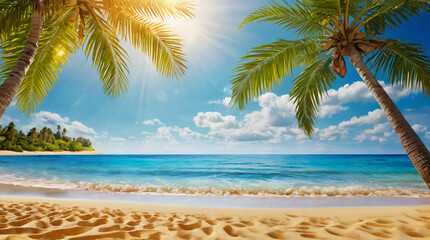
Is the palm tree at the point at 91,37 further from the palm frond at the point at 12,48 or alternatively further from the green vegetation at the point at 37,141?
the green vegetation at the point at 37,141

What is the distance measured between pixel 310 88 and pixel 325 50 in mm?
1698

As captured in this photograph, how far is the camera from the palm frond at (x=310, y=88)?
5.54m

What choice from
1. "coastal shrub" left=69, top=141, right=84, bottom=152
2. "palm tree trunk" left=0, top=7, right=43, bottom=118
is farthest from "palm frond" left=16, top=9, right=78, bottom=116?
"coastal shrub" left=69, top=141, right=84, bottom=152

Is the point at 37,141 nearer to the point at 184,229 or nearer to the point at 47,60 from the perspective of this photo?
the point at 47,60

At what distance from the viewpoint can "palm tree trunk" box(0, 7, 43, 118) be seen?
2.79 metres

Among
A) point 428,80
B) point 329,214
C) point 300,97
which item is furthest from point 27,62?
point 428,80

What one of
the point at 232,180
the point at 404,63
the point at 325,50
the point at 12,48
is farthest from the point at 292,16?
the point at 232,180

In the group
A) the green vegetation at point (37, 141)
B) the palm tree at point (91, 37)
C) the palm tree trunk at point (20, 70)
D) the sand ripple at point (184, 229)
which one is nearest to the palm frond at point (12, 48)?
the palm tree at point (91, 37)

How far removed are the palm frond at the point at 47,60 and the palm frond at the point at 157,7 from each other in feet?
5.15

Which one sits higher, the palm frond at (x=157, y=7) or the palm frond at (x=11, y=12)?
the palm frond at (x=157, y=7)

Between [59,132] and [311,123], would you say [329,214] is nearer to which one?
[311,123]

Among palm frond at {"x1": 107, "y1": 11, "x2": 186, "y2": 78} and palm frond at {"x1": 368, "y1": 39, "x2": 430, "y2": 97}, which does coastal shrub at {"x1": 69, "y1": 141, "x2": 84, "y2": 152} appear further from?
palm frond at {"x1": 368, "y1": 39, "x2": 430, "y2": 97}

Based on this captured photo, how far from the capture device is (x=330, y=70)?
5.64 meters

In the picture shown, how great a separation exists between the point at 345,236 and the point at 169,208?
3.28 metres
